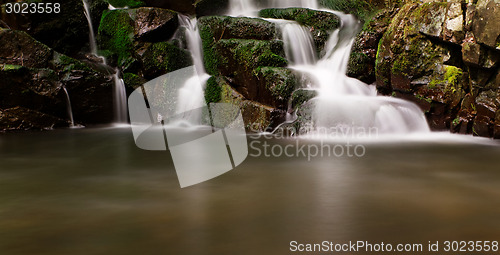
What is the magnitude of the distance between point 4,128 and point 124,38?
11.8ft

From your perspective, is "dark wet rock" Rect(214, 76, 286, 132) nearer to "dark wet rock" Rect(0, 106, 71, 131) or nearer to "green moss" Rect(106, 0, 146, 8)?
"dark wet rock" Rect(0, 106, 71, 131)

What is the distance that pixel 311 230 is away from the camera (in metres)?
3.46

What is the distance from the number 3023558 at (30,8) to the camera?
1151 cm

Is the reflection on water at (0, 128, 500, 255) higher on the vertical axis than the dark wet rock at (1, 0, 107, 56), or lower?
lower

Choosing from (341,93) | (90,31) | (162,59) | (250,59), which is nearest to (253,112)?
(250,59)

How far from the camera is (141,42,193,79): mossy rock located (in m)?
11.4

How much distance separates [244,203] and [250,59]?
6.03m

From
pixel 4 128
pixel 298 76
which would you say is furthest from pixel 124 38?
pixel 298 76

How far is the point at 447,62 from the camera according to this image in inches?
349

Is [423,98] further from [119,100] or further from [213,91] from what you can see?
[119,100]

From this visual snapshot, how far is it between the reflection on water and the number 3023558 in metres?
6.01

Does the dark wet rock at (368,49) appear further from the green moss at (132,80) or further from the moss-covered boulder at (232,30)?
the green moss at (132,80)

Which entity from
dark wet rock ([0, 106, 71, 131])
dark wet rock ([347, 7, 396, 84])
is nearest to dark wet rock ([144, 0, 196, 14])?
dark wet rock ([0, 106, 71, 131])

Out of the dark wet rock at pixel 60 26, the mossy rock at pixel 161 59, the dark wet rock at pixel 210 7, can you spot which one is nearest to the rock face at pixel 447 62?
the mossy rock at pixel 161 59
